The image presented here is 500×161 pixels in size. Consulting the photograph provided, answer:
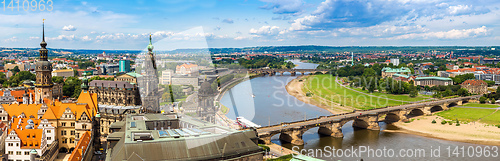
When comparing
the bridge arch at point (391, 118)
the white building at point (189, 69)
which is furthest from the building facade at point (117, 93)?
the bridge arch at point (391, 118)

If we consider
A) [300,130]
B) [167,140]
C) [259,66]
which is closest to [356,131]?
[300,130]

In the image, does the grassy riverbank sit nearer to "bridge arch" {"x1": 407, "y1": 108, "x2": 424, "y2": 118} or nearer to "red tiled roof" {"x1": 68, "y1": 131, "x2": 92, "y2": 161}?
"bridge arch" {"x1": 407, "y1": 108, "x2": 424, "y2": 118}

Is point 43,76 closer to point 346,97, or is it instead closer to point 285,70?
point 346,97

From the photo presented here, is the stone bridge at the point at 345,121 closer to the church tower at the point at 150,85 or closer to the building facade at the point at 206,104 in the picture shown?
the building facade at the point at 206,104

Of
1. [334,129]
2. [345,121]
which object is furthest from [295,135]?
[345,121]

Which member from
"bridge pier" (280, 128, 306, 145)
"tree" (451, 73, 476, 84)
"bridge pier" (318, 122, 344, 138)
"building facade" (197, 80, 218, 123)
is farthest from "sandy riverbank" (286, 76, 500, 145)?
"tree" (451, 73, 476, 84)
